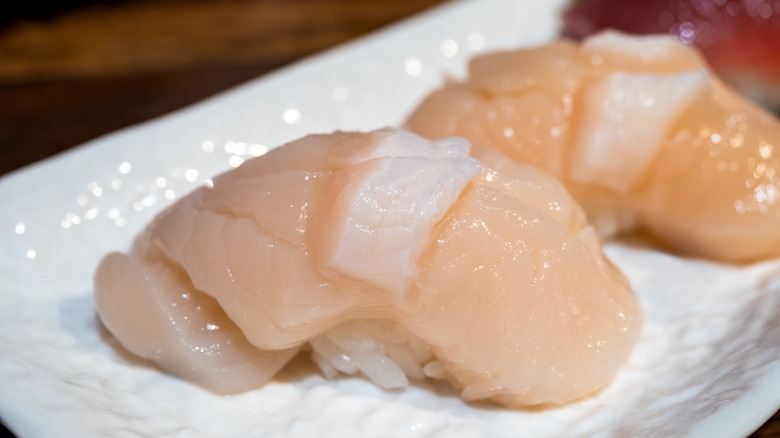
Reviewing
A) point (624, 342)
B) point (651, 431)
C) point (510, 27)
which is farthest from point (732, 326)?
point (510, 27)

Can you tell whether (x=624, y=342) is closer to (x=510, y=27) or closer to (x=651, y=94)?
(x=651, y=94)

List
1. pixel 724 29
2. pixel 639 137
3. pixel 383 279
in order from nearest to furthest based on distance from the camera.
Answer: pixel 383 279 → pixel 639 137 → pixel 724 29

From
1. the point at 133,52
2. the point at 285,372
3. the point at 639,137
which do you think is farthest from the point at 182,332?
the point at 133,52

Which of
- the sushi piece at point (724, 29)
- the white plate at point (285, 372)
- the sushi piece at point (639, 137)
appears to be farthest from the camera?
the sushi piece at point (724, 29)

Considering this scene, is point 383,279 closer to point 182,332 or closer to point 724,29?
point 182,332

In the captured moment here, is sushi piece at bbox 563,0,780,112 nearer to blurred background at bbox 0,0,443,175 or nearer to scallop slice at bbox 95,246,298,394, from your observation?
blurred background at bbox 0,0,443,175

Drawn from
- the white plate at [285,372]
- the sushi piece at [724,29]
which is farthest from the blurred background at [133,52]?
the sushi piece at [724,29]

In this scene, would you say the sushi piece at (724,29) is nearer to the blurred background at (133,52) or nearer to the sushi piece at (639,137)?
the sushi piece at (639,137)
